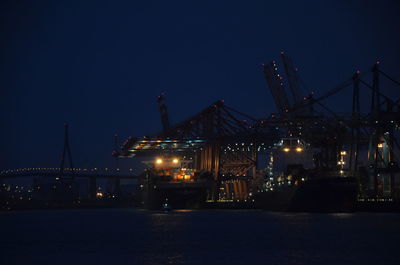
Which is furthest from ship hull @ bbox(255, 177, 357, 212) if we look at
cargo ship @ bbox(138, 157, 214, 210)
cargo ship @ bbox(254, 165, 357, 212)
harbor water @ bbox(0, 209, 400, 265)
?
cargo ship @ bbox(138, 157, 214, 210)

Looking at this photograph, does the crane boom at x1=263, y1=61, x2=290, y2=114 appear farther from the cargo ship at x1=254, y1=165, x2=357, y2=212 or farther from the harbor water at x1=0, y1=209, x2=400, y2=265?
the harbor water at x1=0, y1=209, x2=400, y2=265

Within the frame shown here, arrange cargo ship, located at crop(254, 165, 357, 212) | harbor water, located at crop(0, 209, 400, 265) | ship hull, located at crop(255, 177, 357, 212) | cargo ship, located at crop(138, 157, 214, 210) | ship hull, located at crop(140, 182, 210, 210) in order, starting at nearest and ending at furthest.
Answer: harbor water, located at crop(0, 209, 400, 265), ship hull, located at crop(255, 177, 357, 212), cargo ship, located at crop(254, 165, 357, 212), ship hull, located at crop(140, 182, 210, 210), cargo ship, located at crop(138, 157, 214, 210)

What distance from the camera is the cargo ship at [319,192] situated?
3238 inches

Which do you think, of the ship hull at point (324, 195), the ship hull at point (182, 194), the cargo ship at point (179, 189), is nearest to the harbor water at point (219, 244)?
the ship hull at point (324, 195)

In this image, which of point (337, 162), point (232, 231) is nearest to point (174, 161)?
point (337, 162)

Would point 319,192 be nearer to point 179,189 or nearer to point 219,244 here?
point 179,189

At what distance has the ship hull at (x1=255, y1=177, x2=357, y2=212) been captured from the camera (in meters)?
82.1

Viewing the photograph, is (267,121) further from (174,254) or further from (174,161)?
(174,254)

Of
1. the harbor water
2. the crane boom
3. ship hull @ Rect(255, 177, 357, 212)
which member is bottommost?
the harbor water

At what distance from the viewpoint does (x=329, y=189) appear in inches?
3233

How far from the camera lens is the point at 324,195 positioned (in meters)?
83.1

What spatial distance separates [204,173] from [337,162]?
104 feet

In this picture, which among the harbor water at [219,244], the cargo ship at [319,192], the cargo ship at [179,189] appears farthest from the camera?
the cargo ship at [179,189]

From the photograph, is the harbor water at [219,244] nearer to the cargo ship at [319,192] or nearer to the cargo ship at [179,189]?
the cargo ship at [319,192]
